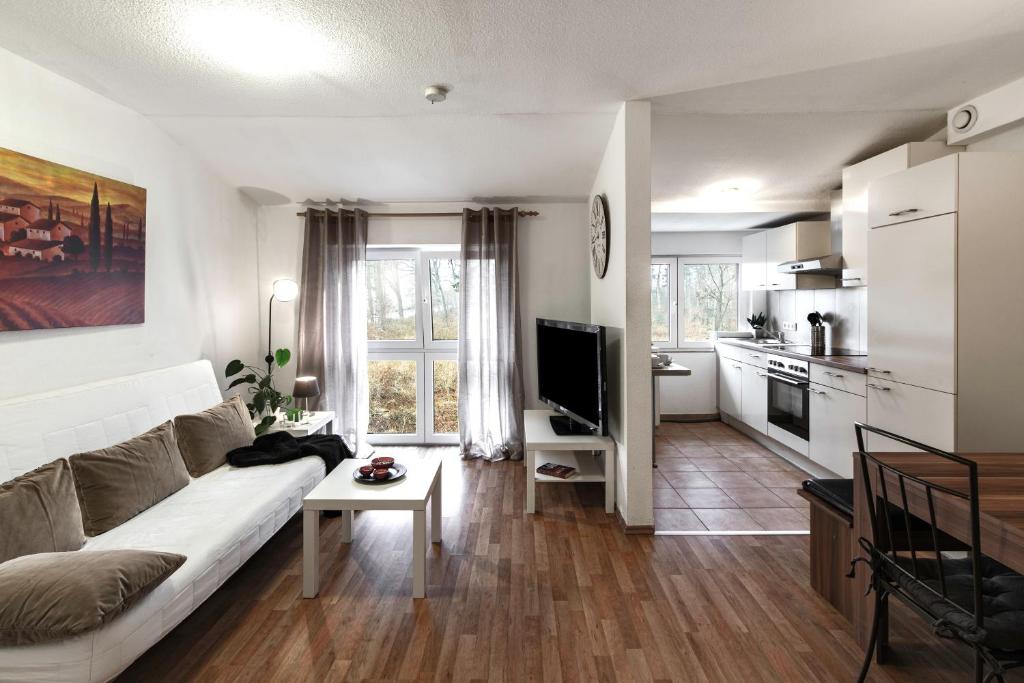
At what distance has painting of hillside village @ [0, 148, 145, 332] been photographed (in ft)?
7.32

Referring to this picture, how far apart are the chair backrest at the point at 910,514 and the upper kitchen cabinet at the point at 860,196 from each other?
2.29 metres

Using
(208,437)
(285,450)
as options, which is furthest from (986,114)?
(208,437)

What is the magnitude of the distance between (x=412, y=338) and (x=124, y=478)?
267 cm

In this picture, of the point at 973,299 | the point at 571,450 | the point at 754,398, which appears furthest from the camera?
the point at 754,398

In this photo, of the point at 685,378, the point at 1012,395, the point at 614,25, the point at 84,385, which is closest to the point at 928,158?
the point at 1012,395

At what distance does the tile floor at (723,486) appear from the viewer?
304cm

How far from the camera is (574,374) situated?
11.3 feet

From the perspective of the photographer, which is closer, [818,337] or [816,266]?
[816,266]

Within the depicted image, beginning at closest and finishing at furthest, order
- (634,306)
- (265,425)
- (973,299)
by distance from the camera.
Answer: (973,299) → (634,306) → (265,425)

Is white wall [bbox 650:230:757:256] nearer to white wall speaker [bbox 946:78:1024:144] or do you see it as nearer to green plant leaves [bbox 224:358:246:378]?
white wall speaker [bbox 946:78:1024:144]

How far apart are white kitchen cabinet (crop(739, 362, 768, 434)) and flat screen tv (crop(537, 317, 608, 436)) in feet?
6.78

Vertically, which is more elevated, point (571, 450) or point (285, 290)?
point (285, 290)

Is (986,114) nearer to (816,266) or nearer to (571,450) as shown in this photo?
(816,266)

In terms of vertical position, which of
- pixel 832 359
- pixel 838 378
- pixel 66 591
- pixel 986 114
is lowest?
pixel 66 591
